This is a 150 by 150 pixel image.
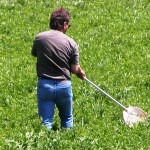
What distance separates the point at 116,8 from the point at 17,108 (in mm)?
7507

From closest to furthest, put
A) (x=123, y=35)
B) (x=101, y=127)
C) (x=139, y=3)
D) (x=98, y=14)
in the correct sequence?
1. (x=101, y=127)
2. (x=123, y=35)
3. (x=98, y=14)
4. (x=139, y=3)

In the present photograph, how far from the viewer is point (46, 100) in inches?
339

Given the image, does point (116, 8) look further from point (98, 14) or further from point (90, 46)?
point (90, 46)

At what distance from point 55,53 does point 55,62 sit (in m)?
0.15

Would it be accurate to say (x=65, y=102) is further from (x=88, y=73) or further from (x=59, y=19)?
(x=88, y=73)

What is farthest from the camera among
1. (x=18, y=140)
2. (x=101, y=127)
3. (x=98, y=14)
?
(x=98, y=14)

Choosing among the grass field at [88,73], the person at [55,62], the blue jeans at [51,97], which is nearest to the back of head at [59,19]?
the person at [55,62]

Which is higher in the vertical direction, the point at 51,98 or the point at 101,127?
the point at 51,98

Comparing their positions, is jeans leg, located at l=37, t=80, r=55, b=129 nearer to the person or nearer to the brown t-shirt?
the person

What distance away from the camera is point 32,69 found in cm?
1235

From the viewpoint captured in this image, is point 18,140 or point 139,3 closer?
point 18,140

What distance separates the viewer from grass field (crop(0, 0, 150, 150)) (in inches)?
333

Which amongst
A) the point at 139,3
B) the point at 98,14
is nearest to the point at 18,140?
the point at 98,14

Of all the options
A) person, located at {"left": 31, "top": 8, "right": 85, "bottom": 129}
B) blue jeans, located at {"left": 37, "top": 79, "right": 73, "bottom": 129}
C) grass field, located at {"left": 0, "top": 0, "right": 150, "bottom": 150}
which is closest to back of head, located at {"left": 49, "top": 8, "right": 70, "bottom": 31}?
person, located at {"left": 31, "top": 8, "right": 85, "bottom": 129}
